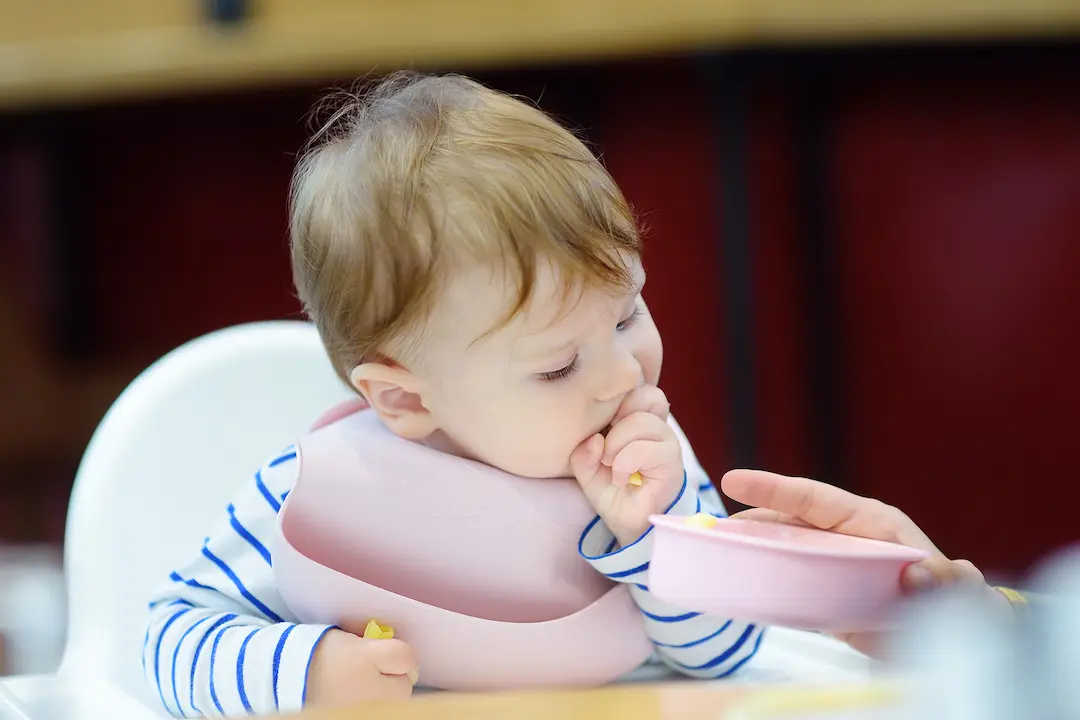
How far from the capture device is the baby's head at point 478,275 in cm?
56

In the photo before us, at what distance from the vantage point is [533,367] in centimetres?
57

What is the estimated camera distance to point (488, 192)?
0.56 m

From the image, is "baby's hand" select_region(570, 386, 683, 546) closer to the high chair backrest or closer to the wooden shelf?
Answer: the high chair backrest

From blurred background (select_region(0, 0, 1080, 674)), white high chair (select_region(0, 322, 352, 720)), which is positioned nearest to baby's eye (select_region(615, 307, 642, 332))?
white high chair (select_region(0, 322, 352, 720))

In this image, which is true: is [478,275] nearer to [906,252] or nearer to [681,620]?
[681,620]

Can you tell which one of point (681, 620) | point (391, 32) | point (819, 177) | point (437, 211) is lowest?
point (681, 620)

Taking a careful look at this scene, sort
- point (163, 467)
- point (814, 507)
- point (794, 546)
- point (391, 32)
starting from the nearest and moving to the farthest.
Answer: point (794, 546) < point (814, 507) < point (163, 467) < point (391, 32)

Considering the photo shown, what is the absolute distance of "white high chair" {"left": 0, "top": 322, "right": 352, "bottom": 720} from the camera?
2.50 ft

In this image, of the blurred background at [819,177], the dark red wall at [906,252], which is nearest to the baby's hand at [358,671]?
the blurred background at [819,177]

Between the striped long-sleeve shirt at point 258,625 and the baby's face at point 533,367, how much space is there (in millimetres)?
56

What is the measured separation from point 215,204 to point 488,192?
4.66 ft

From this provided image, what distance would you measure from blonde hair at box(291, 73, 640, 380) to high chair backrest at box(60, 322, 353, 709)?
0.78 ft

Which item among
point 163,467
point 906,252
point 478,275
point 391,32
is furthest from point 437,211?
point 906,252

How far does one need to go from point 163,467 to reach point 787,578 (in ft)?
1.66
